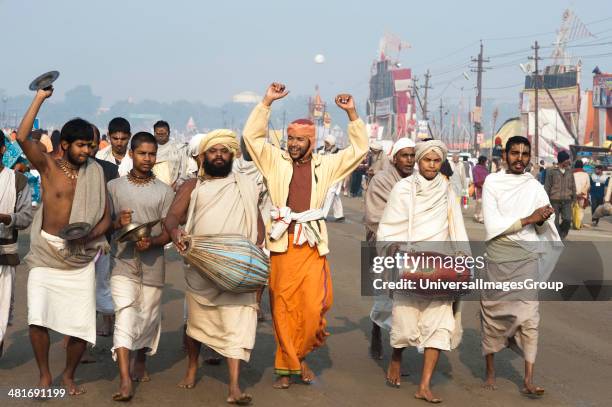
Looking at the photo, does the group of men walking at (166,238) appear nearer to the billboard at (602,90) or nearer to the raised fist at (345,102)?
the raised fist at (345,102)

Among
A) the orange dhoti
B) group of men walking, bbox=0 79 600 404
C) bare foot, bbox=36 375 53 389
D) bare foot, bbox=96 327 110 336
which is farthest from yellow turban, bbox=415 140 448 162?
bare foot, bbox=96 327 110 336

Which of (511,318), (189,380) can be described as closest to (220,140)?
(189,380)

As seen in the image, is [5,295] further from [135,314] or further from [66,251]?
[135,314]

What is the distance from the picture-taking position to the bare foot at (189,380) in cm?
675

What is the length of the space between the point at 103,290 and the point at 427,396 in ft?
10.1

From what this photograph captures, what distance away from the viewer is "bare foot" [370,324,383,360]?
7984mm

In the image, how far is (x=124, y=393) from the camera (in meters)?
6.26

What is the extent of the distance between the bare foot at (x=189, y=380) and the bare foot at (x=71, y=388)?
27.5 inches

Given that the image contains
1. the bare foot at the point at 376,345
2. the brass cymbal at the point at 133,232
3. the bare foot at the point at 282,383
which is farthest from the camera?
the bare foot at the point at 376,345

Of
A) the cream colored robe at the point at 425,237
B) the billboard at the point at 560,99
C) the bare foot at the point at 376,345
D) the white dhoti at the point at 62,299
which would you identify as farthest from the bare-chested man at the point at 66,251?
the billboard at the point at 560,99

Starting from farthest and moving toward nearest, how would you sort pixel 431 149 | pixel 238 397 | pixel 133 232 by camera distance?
pixel 431 149 → pixel 133 232 → pixel 238 397

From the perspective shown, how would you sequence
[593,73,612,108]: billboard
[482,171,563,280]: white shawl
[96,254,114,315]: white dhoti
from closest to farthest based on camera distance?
[482,171,563,280]: white shawl < [96,254,114,315]: white dhoti < [593,73,612,108]: billboard

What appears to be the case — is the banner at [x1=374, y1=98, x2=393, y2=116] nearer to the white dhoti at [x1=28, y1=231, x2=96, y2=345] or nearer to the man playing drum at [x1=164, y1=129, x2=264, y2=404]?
the man playing drum at [x1=164, y1=129, x2=264, y2=404]

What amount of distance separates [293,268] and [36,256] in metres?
1.82
